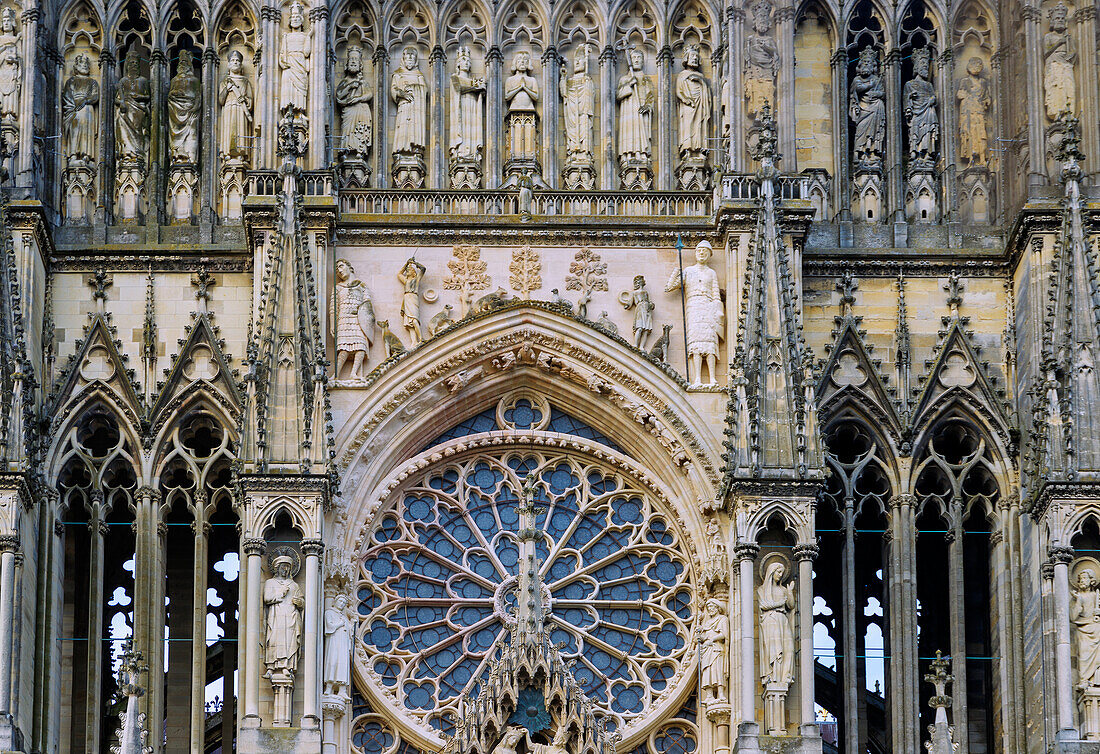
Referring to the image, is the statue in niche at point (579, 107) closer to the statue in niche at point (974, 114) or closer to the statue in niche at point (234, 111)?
the statue in niche at point (234, 111)

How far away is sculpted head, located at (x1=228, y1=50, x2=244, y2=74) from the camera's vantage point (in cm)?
3434

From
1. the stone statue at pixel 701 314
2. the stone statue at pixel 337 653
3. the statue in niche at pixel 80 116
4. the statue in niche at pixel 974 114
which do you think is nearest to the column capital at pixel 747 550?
the stone statue at pixel 701 314

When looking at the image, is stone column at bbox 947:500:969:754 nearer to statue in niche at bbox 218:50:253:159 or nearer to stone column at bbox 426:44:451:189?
stone column at bbox 426:44:451:189

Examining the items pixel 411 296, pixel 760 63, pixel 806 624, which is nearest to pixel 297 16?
pixel 411 296

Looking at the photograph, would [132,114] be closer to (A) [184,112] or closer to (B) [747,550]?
(A) [184,112]

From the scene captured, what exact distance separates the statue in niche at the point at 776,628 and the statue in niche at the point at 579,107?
506 cm

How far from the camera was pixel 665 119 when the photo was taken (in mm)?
34188

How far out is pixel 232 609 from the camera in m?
34.8

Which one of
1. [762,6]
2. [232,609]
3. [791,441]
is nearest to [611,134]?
[762,6]

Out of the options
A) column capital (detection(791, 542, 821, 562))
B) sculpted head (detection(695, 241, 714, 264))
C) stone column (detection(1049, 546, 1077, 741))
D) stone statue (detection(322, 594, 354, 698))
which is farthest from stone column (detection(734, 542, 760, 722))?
stone statue (detection(322, 594, 354, 698))

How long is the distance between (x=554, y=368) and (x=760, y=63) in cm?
382

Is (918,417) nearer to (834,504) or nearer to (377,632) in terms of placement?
(834,504)

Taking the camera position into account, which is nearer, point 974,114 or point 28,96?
point 28,96

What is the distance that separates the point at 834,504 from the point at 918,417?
1.20 metres
